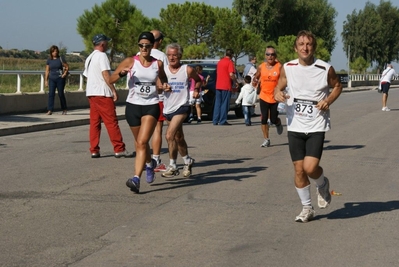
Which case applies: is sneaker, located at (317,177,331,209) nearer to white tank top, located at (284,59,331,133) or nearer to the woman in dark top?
white tank top, located at (284,59,331,133)

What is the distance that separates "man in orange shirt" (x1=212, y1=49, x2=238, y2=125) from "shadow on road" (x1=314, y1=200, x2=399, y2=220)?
38.6ft

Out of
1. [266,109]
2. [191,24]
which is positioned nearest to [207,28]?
[191,24]

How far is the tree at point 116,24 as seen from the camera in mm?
60031

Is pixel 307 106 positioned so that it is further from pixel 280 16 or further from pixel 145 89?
pixel 280 16

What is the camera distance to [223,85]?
21422 mm

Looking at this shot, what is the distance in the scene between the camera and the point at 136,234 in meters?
7.50

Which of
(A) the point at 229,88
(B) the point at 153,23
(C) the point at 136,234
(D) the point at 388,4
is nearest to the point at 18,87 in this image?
(A) the point at 229,88

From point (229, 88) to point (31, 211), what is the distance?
1317cm

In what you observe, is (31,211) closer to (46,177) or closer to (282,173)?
(46,177)

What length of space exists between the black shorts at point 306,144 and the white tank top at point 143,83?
2.45 meters

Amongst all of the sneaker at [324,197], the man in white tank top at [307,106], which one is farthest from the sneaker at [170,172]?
the man in white tank top at [307,106]

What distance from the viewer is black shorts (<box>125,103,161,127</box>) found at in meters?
10.0

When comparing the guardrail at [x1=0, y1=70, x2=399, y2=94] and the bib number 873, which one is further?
the guardrail at [x1=0, y1=70, x2=399, y2=94]

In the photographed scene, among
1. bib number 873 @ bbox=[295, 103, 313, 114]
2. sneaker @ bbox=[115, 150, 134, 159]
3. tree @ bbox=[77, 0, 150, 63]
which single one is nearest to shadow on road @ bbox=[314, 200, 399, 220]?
bib number 873 @ bbox=[295, 103, 313, 114]
